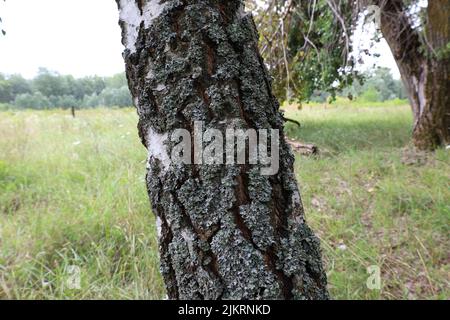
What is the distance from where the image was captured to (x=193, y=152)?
76cm

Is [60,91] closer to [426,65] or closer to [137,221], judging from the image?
[137,221]

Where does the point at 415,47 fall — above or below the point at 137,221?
above

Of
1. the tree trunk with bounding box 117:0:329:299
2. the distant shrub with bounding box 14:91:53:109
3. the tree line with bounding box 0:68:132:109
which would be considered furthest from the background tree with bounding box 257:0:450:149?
the distant shrub with bounding box 14:91:53:109

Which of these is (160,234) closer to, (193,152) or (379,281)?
(193,152)

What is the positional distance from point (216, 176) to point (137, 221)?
5.37ft

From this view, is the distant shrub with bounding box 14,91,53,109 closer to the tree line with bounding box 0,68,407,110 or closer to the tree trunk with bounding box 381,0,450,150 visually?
the tree line with bounding box 0,68,407,110

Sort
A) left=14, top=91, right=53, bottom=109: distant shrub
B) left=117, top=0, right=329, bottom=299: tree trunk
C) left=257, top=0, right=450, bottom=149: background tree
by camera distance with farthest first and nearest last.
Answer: left=14, top=91, right=53, bottom=109: distant shrub
left=257, top=0, right=450, bottom=149: background tree
left=117, top=0, right=329, bottom=299: tree trunk

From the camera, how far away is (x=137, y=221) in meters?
2.24

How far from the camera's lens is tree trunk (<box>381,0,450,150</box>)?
381 cm

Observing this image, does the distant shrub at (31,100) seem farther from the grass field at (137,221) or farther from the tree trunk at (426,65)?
the tree trunk at (426,65)

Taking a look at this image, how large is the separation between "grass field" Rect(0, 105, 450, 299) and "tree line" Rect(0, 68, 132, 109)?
0.80 metres

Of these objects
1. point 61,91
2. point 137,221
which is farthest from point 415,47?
A: point 61,91

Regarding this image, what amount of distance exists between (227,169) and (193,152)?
89 mm
